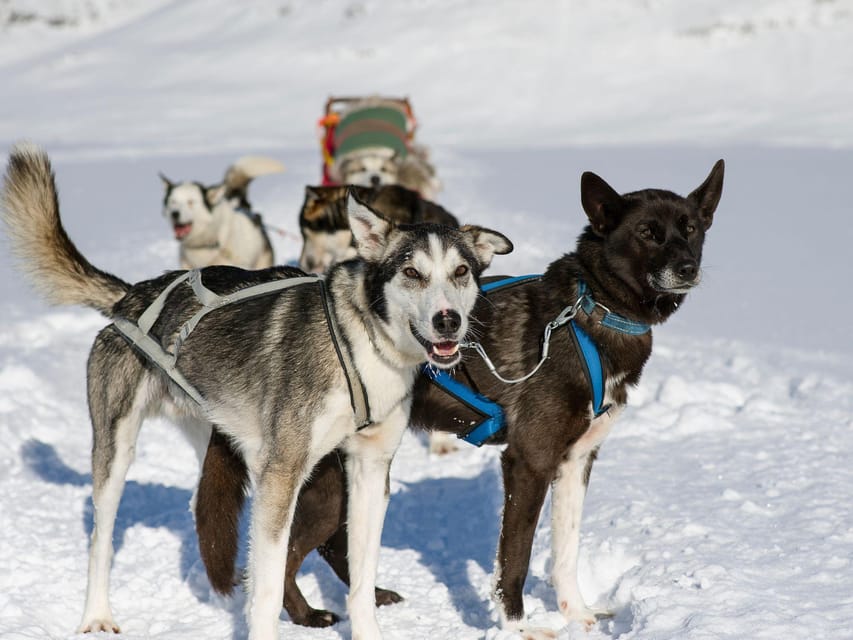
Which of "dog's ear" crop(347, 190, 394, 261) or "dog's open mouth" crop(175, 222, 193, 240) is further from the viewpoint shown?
"dog's open mouth" crop(175, 222, 193, 240)

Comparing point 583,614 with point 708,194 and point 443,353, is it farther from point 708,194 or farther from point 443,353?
point 708,194

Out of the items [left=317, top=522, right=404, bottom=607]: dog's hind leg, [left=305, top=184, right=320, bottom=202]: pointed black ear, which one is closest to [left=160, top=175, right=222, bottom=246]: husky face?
[left=305, top=184, right=320, bottom=202]: pointed black ear

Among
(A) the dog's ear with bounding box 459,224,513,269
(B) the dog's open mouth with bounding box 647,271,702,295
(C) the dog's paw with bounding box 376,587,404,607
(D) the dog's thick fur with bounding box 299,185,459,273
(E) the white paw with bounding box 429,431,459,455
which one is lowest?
(E) the white paw with bounding box 429,431,459,455

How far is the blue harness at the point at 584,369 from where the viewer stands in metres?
3.31

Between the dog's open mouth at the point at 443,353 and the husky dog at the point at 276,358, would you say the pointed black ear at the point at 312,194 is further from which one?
the dog's open mouth at the point at 443,353

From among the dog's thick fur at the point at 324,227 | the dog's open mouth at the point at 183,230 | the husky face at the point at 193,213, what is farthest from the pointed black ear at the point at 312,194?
the dog's open mouth at the point at 183,230

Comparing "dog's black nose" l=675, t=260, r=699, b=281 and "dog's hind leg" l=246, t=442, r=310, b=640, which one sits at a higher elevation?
"dog's black nose" l=675, t=260, r=699, b=281

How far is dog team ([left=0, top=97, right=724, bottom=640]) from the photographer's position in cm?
312

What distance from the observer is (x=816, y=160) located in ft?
53.3

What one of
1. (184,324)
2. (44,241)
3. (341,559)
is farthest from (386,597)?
(44,241)

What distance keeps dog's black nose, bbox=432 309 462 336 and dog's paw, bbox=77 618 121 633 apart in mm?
1630

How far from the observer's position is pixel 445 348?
2.96m

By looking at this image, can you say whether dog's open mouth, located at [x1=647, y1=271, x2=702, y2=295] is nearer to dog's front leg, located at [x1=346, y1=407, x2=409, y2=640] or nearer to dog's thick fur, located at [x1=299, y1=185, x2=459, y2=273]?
dog's front leg, located at [x1=346, y1=407, x2=409, y2=640]

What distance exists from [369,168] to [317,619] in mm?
5311
